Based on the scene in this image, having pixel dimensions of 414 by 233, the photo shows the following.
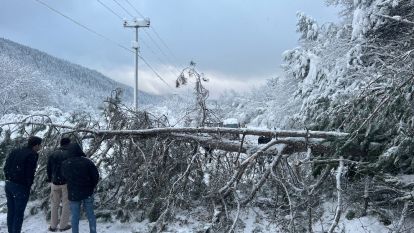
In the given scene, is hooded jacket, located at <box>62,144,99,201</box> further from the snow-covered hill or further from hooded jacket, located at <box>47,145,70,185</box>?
the snow-covered hill

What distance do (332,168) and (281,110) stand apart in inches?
482

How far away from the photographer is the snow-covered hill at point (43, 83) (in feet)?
114

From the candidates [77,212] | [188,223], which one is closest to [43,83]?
[188,223]

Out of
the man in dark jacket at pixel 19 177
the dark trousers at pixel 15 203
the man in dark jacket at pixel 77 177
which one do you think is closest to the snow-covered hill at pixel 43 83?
the man in dark jacket at pixel 19 177

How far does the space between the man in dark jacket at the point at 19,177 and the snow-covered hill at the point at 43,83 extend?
2.54m

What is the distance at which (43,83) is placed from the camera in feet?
142

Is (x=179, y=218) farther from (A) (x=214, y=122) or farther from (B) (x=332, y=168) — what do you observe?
(B) (x=332, y=168)

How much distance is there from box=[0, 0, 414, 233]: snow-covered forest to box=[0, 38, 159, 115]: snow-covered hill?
135 cm

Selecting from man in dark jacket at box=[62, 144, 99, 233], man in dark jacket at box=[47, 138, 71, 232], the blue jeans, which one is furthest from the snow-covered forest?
man in dark jacket at box=[62, 144, 99, 233]

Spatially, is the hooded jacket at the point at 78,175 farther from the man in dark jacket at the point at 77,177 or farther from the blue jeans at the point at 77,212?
the blue jeans at the point at 77,212

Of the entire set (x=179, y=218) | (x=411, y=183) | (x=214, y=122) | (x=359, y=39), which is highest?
(x=359, y=39)

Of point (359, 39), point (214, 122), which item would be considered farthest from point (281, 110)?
point (214, 122)

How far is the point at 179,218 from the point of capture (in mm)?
7305

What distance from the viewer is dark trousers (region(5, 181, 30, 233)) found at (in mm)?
6242
